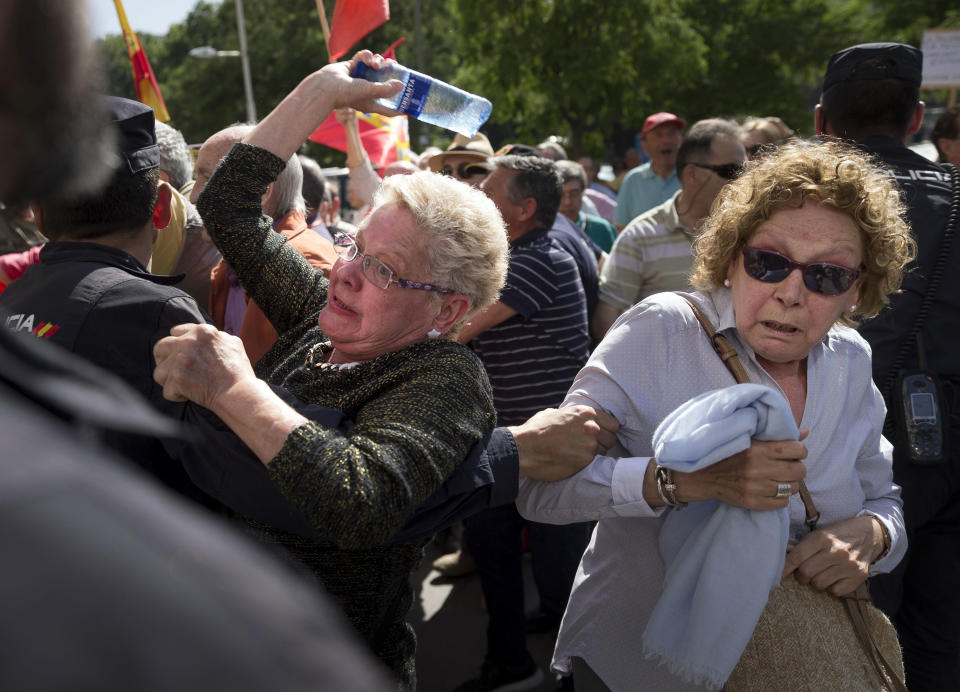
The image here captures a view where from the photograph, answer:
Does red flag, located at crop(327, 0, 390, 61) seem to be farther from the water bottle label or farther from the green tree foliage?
the green tree foliage

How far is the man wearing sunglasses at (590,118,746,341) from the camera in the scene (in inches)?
163

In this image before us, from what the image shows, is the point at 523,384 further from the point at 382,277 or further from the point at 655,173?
the point at 655,173

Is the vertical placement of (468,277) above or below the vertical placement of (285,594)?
below

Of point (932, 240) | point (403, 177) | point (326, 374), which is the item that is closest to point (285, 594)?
point (326, 374)

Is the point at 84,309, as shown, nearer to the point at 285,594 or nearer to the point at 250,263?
the point at 250,263

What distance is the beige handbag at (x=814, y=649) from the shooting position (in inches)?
70.9


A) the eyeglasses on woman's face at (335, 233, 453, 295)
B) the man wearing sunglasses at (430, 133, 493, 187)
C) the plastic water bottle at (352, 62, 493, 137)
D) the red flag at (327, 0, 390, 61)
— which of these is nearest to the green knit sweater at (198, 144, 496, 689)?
the eyeglasses on woman's face at (335, 233, 453, 295)

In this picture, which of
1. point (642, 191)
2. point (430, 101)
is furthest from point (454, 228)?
point (642, 191)

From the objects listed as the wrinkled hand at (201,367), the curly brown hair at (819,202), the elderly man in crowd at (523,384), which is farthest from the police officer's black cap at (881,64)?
the wrinkled hand at (201,367)

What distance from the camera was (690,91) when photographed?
22688mm

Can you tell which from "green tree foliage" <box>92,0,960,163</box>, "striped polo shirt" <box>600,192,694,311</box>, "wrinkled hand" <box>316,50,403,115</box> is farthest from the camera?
"green tree foliage" <box>92,0,960,163</box>

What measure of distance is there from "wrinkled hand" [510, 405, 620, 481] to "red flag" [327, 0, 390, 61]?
1.90m

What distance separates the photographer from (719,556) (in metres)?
1.78

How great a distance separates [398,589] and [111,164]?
133 centimetres
